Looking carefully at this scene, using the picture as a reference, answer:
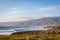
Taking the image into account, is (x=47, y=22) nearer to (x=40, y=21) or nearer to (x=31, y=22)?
(x=40, y=21)

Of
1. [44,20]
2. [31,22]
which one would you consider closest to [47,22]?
[44,20]

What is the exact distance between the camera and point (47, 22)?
14125 cm

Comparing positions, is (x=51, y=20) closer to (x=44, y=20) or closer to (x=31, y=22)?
(x=44, y=20)

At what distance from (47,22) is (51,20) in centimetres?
431

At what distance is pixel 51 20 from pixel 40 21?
8.47 metres

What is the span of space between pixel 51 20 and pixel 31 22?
1574cm

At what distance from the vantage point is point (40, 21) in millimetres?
140750

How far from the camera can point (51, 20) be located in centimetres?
13825

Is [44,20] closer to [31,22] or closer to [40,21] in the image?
[40,21]

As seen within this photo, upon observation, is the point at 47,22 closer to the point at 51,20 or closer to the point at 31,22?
the point at 51,20

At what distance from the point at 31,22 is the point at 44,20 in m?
12.7
